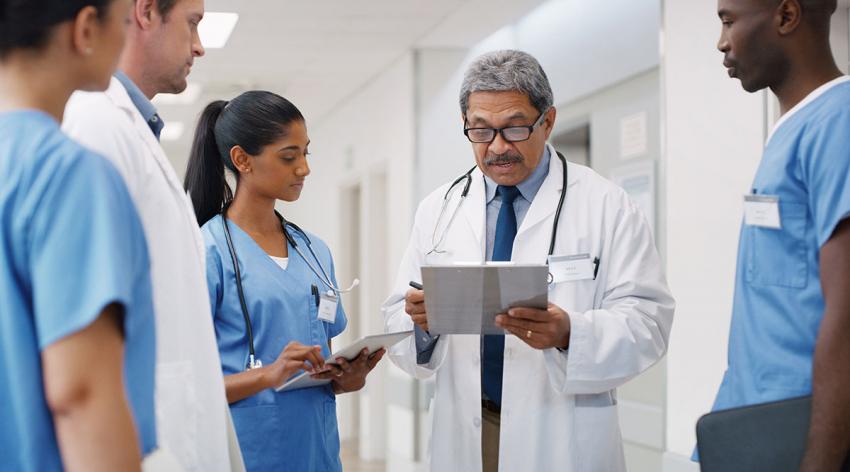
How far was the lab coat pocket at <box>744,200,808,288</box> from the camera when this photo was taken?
1641 millimetres

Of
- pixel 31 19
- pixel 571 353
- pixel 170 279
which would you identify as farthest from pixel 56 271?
pixel 571 353

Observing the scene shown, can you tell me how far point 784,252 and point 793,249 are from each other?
2 cm

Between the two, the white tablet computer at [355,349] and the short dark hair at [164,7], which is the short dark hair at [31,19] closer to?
the short dark hair at [164,7]

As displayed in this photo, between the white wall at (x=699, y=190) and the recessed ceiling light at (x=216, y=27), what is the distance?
9.53ft

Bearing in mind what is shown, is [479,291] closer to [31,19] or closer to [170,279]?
[170,279]

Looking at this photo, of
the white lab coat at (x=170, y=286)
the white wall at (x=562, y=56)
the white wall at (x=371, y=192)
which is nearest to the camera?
the white lab coat at (x=170, y=286)

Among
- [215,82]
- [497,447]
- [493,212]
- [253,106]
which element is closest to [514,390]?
[497,447]

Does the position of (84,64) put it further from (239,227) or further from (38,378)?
(239,227)

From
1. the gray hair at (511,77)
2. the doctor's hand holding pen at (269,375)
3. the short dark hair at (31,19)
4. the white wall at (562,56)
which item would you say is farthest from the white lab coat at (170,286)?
the white wall at (562,56)

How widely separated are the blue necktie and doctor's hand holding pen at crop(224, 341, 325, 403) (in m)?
0.48

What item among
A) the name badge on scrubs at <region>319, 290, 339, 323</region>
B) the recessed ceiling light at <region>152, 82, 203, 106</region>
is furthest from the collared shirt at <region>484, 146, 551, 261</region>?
the recessed ceiling light at <region>152, 82, 203, 106</region>

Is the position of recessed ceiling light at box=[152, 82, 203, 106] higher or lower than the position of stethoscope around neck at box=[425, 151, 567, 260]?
higher

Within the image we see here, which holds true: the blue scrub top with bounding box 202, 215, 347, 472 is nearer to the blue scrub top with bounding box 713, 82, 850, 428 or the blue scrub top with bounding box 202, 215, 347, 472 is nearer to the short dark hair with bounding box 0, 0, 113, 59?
the blue scrub top with bounding box 713, 82, 850, 428

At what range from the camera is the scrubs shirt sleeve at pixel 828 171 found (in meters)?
1.55
